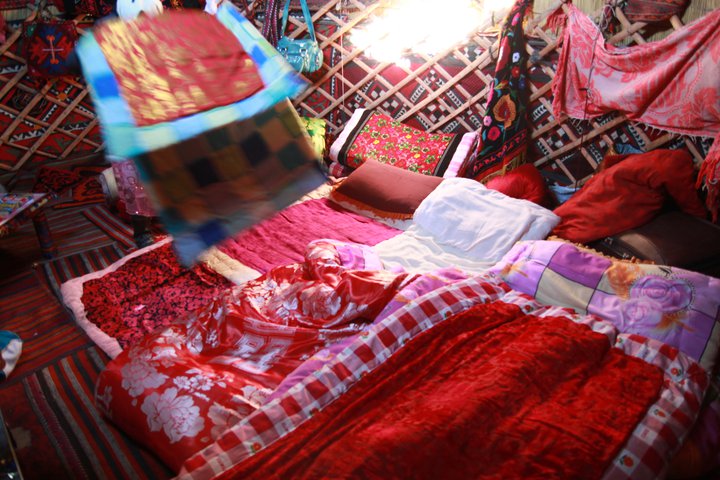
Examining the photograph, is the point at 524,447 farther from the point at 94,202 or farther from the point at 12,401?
the point at 94,202

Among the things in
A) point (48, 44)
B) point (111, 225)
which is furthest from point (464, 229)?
point (48, 44)

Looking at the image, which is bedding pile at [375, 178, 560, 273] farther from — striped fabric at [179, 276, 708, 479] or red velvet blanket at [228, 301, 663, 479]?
red velvet blanket at [228, 301, 663, 479]

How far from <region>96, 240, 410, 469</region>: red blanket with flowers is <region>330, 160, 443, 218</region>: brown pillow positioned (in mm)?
770

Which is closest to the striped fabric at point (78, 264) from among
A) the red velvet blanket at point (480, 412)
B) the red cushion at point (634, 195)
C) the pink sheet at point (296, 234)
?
the pink sheet at point (296, 234)

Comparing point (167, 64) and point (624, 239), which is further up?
point (167, 64)

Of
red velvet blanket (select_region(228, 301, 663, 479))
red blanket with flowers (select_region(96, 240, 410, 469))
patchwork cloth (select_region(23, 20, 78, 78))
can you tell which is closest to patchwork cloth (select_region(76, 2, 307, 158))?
red blanket with flowers (select_region(96, 240, 410, 469))

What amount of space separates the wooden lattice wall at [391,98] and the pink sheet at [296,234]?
96 centimetres

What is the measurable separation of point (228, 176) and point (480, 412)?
0.81 meters

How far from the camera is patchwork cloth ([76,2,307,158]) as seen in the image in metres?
1.07

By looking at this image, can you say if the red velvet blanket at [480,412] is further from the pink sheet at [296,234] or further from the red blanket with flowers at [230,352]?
the pink sheet at [296,234]

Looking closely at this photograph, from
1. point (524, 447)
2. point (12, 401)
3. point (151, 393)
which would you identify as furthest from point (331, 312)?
point (12, 401)

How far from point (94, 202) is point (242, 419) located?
2629mm

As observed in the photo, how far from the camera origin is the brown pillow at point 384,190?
96.3 inches

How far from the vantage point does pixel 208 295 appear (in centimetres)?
197
